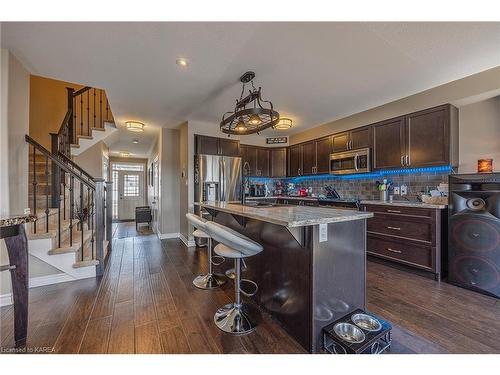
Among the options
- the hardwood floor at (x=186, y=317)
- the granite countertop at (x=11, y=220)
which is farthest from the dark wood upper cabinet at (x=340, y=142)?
the granite countertop at (x=11, y=220)

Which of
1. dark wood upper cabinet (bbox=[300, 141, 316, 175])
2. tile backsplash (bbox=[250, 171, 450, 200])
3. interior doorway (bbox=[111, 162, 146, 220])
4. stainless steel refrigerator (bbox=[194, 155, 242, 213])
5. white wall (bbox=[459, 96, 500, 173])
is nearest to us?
white wall (bbox=[459, 96, 500, 173])

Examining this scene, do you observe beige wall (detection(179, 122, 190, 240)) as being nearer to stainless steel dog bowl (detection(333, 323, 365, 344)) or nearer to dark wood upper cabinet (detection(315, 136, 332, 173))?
dark wood upper cabinet (detection(315, 136, 332, 173))

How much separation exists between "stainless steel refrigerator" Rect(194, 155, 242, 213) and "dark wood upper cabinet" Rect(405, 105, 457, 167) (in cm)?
301

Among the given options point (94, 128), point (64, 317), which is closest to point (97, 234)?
point (64, 317)

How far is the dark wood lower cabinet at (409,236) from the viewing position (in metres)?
2.62

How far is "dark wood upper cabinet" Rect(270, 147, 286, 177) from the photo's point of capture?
5.59 meters

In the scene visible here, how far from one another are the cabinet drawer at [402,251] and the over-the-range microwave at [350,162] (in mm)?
1196

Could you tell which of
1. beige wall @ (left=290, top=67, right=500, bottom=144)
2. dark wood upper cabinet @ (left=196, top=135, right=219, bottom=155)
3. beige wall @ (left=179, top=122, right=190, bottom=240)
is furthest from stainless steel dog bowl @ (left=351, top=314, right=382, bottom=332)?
dark wood upper cabinet @ (left=196, top=135, right=219, bottom=155)

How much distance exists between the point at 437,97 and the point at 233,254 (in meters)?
3.46

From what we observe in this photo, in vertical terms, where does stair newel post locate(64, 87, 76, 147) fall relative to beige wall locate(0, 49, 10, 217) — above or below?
above

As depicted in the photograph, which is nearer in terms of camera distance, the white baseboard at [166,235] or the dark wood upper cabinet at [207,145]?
the dark wood upper cabinet at [207,145]

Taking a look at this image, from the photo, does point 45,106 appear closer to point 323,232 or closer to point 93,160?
point 93,160

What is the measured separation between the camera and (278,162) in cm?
563

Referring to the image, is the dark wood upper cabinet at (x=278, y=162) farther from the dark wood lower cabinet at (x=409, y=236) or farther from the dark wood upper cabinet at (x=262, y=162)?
the dark wood lower cabinet at (x=409, y=236)
